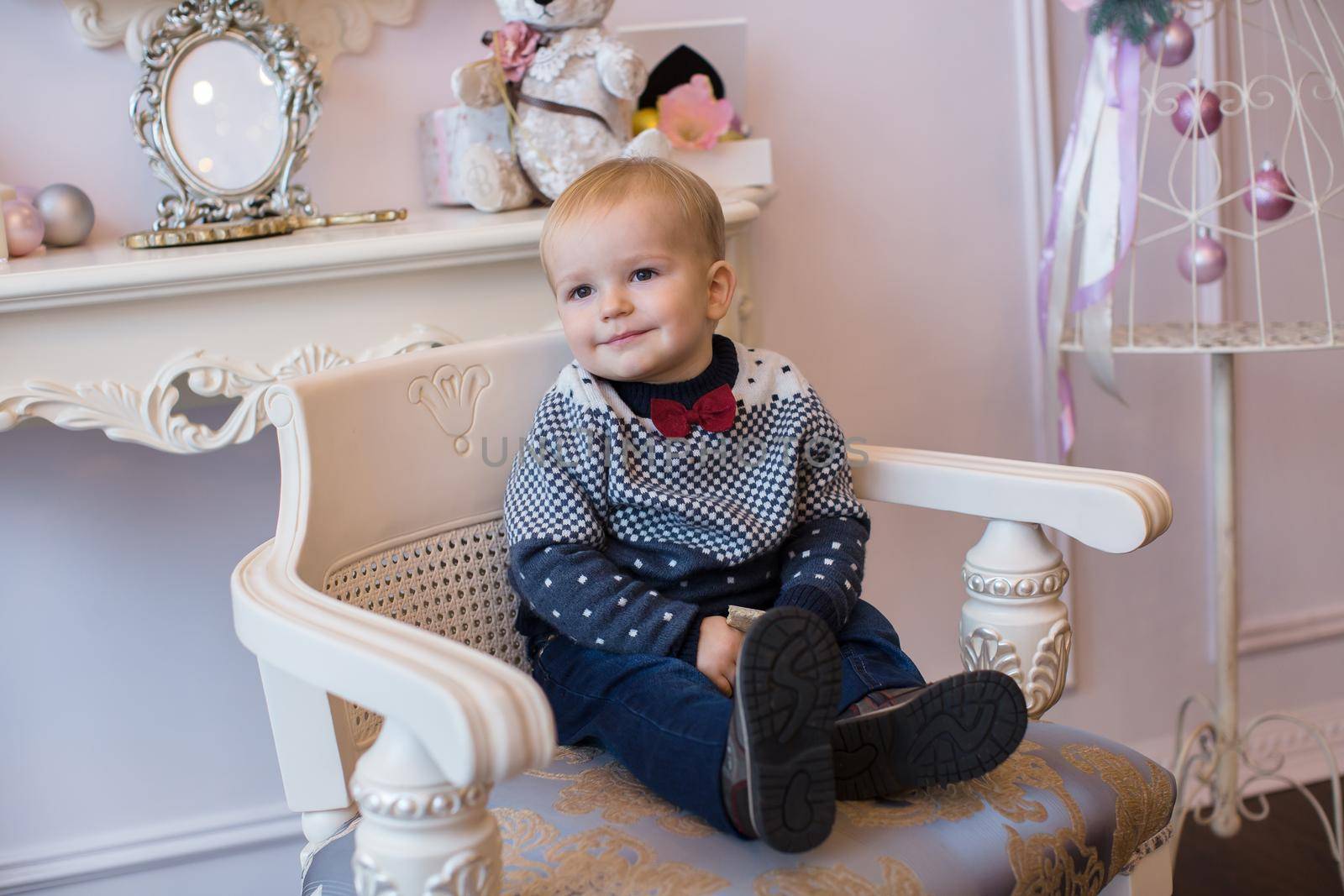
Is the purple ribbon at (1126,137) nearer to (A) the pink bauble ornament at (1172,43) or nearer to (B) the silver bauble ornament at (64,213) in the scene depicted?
(A) the pink bauble ornament at (1172,43)

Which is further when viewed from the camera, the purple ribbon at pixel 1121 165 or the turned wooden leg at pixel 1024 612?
the purple ribbon at pixel 1121 165

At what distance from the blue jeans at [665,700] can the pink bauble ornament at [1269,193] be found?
746 millimetres

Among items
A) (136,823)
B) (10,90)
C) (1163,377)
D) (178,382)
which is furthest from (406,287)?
(1163,377)

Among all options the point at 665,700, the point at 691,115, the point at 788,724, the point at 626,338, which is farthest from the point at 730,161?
the point at 788,724

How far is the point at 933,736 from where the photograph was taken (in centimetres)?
78

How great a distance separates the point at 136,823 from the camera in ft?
4.99

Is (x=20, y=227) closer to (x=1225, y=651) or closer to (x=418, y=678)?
(x=418, y=678)

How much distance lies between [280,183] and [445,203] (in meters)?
0.20

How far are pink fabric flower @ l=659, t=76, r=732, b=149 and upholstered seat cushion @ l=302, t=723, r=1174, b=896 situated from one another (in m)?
0.74

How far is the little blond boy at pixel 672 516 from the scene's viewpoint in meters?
0.83

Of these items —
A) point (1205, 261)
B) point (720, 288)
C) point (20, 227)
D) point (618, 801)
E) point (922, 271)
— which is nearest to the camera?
point (618, 801)

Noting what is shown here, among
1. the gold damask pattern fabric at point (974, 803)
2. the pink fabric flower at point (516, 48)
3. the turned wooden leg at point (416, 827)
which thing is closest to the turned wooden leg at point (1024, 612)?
the gold damask pattern fabric at point (974, 803)

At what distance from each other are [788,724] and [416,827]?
0.22 m

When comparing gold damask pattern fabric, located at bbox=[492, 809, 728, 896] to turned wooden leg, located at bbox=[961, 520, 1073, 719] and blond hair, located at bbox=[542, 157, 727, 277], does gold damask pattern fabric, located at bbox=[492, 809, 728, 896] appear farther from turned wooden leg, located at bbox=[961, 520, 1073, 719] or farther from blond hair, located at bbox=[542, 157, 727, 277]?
blond hair, located at bbox=[542, 157, 727, 277]
